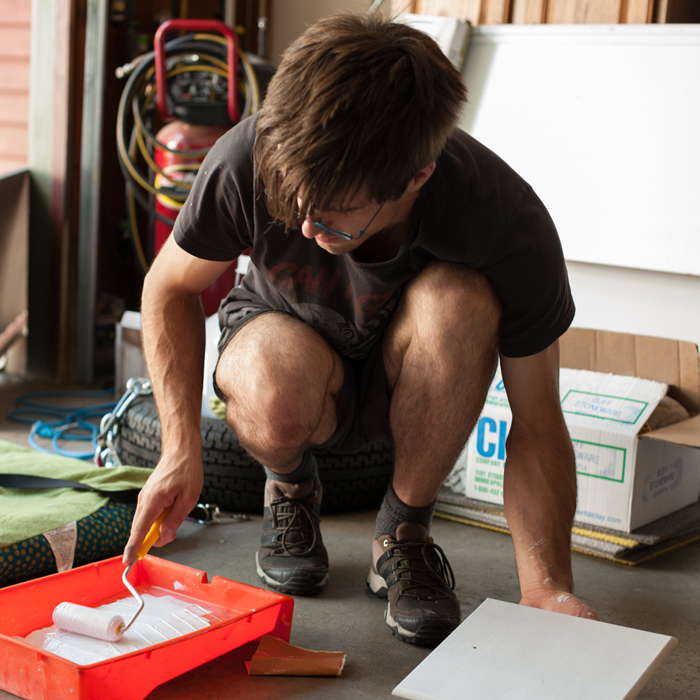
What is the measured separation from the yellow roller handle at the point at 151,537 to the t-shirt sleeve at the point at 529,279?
0.58m

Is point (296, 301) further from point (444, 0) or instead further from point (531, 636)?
point (444, 0)

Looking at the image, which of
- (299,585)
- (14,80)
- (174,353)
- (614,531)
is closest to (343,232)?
(174,353)

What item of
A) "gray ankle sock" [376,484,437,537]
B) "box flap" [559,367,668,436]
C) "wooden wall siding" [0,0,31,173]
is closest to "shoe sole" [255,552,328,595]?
"gray ankle sock" [376,484,437,537]

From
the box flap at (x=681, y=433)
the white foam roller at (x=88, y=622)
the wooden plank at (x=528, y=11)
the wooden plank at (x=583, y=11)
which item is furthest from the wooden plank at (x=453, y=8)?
the white foam roller at (x=88, y=622)

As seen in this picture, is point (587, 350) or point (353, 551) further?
point (587, 350)

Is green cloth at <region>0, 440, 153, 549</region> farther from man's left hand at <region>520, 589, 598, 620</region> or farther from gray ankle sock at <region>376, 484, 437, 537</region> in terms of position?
man's left hand at <region>520, 589, 598, 620</region>

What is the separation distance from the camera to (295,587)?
138cm

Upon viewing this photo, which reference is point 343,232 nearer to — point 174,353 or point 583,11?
point 174,353

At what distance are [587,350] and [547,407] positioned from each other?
682 mm

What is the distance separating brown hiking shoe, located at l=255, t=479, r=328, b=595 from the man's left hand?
38 centimetres

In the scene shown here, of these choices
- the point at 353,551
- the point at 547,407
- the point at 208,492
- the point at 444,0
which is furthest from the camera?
the point at 444,0

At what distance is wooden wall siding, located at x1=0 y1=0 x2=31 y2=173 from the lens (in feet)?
9.75

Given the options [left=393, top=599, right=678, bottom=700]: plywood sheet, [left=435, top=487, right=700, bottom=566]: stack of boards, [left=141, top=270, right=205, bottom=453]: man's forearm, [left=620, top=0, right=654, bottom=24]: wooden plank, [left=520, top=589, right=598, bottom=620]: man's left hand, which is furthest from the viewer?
[left=620, top=0, right=654, bottom=24]: wooden plank

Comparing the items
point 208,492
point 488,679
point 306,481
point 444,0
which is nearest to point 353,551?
point 306,481
